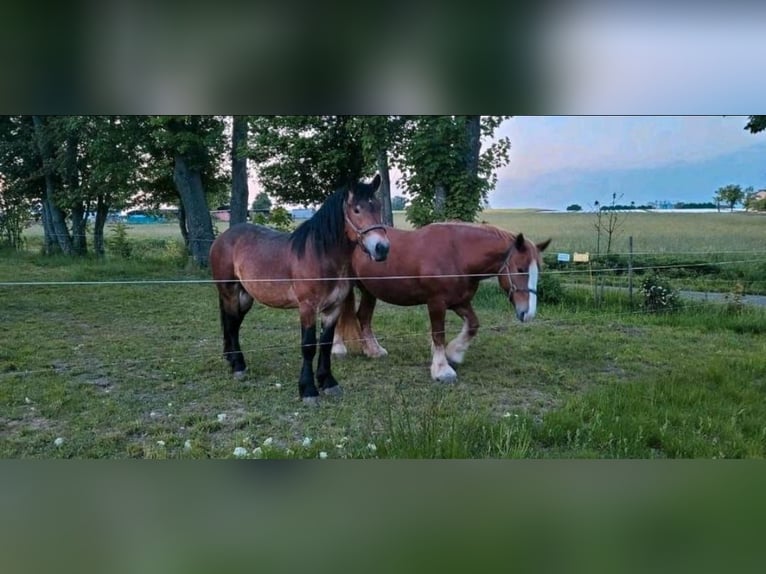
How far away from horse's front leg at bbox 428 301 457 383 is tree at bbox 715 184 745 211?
4.69 feet

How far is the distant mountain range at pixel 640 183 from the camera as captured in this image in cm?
238

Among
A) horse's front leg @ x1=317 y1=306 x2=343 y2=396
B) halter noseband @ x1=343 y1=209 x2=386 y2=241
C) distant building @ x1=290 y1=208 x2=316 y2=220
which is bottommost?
horse's front leg @ x1=317 y1=306 x2=343 y2=396

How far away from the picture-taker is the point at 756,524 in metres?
1.73

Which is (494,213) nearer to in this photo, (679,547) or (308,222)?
(308,222)

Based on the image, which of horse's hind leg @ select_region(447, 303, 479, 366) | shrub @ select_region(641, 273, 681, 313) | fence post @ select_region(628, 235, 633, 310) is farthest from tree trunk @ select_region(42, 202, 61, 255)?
shrub @ select_region(641, 273, 681, 313)

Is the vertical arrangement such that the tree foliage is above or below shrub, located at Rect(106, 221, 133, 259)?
above

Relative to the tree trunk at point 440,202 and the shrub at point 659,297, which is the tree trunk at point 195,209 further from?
the shrub at point 659,297

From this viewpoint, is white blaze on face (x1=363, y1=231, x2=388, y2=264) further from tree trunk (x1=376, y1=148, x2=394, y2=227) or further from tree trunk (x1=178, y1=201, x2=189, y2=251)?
tree trunk (x1=178, y1=201, x2=189, y2=251)

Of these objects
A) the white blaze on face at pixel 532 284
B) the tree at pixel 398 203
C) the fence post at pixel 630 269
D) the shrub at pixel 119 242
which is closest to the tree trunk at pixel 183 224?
the shrub at pixel 119 242

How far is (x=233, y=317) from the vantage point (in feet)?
8.03

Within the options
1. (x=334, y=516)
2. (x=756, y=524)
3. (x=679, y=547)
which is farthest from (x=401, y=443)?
(x=756, y=524)

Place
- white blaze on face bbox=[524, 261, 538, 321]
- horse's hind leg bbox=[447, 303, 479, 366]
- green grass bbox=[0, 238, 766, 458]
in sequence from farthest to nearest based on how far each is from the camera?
horse's hind leg bbox=[447, 303, 479, 366] → white blaze on face bbox=[524, 261, 538, 321] → green grass bbox=[0, 238, 766, 458]

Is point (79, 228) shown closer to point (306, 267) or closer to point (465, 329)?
point (306, 267)

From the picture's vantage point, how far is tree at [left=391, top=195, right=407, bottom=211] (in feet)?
7.64
